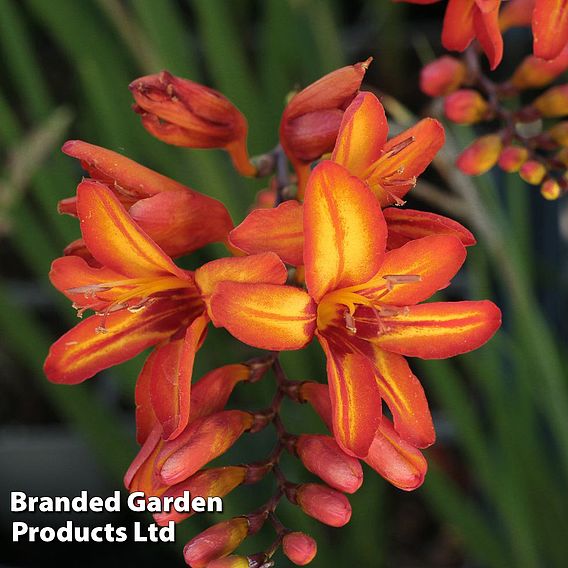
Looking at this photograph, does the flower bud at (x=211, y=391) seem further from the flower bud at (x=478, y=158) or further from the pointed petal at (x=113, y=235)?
the flower bud at (x=478, y=158)

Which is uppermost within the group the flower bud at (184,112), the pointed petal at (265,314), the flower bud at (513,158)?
the flower bud at (184,112)


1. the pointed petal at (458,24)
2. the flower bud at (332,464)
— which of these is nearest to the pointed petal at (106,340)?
the flower bud at (332,464)

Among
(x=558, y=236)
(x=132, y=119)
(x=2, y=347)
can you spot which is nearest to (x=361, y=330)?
(x=132, y=119)

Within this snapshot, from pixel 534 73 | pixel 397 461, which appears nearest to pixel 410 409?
pixel 397 461

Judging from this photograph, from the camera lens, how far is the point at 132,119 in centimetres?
105

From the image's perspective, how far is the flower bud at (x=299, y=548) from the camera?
44 cm

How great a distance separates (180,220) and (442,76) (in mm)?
278

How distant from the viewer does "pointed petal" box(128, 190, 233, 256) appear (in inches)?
18.2

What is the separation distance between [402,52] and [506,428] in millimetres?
905

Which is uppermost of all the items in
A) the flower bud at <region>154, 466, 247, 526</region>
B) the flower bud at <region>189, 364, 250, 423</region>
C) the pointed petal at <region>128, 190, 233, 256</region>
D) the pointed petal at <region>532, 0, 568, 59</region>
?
the pointed petal at <region>532, 0, 568, 59</region>

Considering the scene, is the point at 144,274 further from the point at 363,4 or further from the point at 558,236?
the point at 363,4

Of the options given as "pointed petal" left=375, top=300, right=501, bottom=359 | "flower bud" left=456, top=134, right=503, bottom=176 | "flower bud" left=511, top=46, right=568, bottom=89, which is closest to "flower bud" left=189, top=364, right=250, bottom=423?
"pointed petal" left=375, top=300, right=501, bottom=359

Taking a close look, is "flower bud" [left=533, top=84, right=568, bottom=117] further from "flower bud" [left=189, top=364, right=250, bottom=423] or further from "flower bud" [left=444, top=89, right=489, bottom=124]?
"flower bud" [left=189, top=364, right=250, bottom=423]

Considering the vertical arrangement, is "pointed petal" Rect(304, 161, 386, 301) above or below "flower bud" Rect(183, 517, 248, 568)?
above
